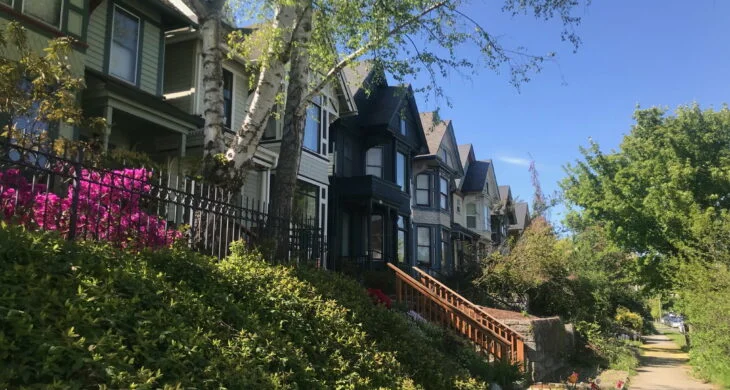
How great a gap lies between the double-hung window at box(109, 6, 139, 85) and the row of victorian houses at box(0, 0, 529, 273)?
24mm

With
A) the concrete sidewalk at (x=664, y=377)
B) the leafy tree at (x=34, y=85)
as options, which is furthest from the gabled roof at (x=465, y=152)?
the leafy tree at (x=34, y=85)

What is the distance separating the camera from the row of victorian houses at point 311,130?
1175cm

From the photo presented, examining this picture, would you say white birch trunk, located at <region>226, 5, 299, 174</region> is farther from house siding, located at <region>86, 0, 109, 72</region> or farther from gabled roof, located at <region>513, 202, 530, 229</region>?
gabled roof, located at <region>513, 202, 530, 229</region>

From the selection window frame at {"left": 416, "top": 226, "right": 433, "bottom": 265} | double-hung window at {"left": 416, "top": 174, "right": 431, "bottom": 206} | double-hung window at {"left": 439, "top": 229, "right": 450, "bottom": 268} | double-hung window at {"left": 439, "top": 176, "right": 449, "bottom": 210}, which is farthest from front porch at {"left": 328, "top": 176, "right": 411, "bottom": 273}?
double-hung window at {"left": 439, "top": 176, "right": 449, "bottom": 210}

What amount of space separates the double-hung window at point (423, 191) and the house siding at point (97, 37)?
20.1 metres

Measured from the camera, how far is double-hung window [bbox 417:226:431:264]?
96.6 ft

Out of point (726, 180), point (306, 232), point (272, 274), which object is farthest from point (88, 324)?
point (726, 180)

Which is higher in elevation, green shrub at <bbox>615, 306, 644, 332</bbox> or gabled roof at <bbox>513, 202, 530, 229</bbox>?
gabled roof at <bbox>513, 202, 530, 229</bbox>

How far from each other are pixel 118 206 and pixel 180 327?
2.59m

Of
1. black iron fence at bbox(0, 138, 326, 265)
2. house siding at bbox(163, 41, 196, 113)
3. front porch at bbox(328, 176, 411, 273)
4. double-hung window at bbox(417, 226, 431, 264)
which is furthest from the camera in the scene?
double-hung window at bbox(417, 226, 431, 264)

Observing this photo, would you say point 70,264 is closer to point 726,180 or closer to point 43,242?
point 43,242

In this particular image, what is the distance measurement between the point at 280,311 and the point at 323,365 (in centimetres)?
73

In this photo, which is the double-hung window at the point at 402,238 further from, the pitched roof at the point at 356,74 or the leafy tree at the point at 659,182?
the leafy tree at the point at 659,182

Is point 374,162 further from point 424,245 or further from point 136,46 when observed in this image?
point 136,46
